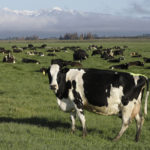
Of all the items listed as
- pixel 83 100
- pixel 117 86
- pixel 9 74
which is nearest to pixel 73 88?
pixel 83 100

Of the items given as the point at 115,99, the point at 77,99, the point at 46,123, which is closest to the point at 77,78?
the point at 77,99

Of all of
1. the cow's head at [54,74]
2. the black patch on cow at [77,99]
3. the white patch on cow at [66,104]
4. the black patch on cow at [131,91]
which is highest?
the cow's head at [54,74]

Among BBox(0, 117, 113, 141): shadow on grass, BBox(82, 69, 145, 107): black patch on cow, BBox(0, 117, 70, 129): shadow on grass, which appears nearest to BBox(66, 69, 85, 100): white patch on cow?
BBox(82, 69, 145, 107): black patch on cow

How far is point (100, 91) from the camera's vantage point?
27.5ft

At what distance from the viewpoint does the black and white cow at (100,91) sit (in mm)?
8172

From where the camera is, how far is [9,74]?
24250 millimetres

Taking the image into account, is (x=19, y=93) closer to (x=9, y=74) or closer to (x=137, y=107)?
(x=9, y=74)

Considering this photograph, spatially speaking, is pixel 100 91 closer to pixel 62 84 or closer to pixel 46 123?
pixel 62 84

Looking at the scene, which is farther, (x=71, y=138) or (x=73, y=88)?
(x=73, y=88)

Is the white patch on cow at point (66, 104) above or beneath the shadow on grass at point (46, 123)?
above

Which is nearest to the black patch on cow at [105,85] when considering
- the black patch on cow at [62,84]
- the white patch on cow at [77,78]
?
the white patch on cow at [77,78]

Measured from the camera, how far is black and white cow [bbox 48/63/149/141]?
8172 millimetres

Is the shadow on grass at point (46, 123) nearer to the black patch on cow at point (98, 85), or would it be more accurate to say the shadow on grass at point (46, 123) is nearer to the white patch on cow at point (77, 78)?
the black patch on cow at point (98, 85)

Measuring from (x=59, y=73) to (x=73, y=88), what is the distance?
0.63m
